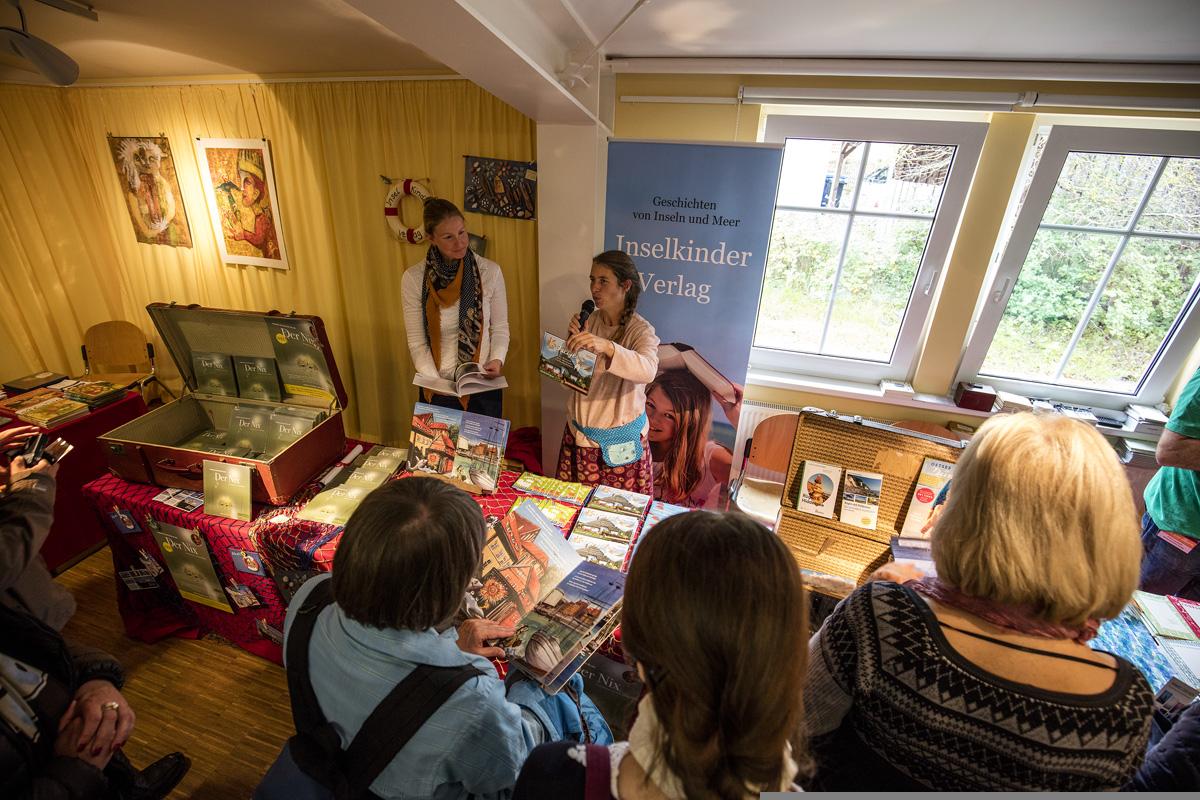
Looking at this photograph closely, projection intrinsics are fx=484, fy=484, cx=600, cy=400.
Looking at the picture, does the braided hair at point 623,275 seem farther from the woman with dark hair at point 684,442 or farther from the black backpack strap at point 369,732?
the black backpack strap at point 369,732

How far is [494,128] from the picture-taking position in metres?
3.28

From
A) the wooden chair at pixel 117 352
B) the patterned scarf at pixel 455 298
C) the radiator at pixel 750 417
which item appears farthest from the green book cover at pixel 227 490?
the wooden chair at pixel 117 352

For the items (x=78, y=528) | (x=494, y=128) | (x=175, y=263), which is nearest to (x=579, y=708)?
(x=494, y=128)

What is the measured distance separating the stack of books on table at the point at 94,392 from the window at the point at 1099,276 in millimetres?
5660

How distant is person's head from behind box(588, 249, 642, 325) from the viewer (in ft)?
7.47

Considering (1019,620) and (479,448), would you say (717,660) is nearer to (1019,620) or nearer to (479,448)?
(1019,620)

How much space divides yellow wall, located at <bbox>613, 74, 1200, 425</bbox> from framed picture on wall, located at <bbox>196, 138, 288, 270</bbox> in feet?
9.38

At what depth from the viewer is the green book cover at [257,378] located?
242 cm

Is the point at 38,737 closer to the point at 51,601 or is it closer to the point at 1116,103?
the point at 51,601

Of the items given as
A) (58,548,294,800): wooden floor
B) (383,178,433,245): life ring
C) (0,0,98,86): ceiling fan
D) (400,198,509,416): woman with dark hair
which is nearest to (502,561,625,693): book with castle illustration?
(400,198,509,416): woman with dark hair

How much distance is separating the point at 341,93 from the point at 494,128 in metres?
1.21

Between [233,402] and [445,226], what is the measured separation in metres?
1.41

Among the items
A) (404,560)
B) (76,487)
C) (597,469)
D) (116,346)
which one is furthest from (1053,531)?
(116,346)

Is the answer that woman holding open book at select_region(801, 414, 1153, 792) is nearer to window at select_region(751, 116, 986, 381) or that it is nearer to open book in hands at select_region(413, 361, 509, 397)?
open book in hands at select_region(413, 361, 509, 397)
